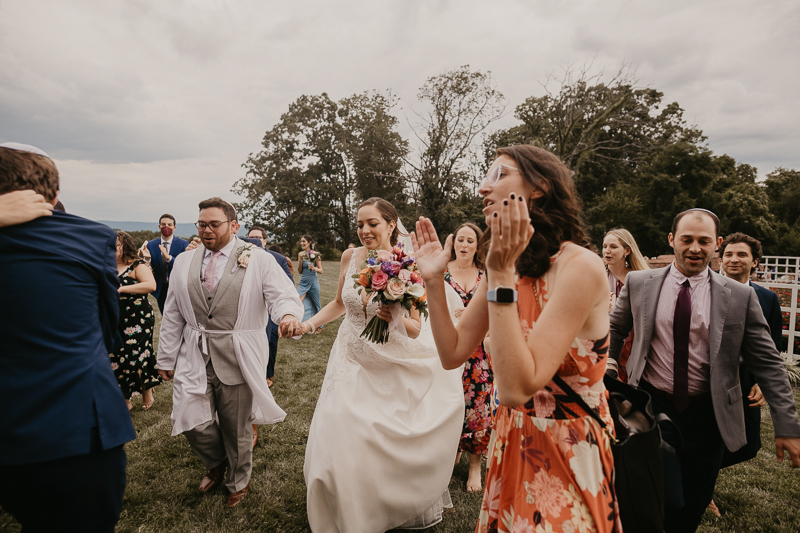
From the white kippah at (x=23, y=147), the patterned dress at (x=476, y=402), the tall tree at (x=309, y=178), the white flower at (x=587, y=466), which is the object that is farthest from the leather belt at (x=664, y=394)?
the tall tree at (x=309, y=178)

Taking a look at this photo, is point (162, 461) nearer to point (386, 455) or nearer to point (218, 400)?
point (218, 400)

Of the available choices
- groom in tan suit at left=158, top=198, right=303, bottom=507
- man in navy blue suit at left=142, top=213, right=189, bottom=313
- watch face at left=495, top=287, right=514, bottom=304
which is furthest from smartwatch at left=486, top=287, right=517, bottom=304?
man in navy blue suit at left=142, top=213, right=189, bottom=313

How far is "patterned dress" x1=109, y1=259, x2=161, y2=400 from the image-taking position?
5.82 meters

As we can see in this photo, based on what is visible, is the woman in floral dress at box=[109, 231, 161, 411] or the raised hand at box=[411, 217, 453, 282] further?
the woman in floral dress at box=[109, 231, 161, 411]

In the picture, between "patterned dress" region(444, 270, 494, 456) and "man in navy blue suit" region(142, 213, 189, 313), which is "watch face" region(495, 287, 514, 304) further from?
"man in navy blue suit" region(142, 213, 189, 313)

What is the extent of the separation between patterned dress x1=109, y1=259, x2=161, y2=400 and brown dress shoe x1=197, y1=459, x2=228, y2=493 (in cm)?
259

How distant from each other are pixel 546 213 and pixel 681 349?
2.16 meters

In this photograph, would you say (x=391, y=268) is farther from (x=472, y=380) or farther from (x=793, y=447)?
(x=793, y=447)

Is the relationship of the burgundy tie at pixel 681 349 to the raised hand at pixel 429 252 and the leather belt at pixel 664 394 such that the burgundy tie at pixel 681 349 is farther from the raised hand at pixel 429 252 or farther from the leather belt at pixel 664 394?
the raised hand at pixel 429 252

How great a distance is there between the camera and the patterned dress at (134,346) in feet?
19.1

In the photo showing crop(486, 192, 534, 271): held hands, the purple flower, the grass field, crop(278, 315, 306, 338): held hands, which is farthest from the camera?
the grass field

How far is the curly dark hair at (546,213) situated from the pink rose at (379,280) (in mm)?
1647

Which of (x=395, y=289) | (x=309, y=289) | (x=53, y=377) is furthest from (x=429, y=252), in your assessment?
(x=309, y=289)

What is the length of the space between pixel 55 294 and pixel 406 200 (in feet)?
113
